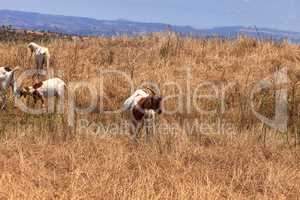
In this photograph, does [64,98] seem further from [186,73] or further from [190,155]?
[190,155]

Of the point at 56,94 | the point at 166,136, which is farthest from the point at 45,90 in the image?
→ the point at 166,136

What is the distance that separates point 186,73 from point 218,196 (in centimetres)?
848

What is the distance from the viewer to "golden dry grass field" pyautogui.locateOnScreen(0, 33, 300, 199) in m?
5.71

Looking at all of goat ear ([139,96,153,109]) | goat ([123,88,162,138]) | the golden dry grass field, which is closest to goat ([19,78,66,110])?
the golden dry grass field

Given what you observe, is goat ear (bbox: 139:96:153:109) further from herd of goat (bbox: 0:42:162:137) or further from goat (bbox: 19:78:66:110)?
goat (bbox: 19:78:66:110)

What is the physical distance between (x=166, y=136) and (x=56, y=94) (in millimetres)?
4553

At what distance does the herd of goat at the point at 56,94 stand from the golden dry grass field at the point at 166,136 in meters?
0.29

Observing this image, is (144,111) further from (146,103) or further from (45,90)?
(45,90)

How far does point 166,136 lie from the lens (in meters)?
8.03

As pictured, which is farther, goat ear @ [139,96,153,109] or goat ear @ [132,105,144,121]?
goat ear @ [132,105,144,121]

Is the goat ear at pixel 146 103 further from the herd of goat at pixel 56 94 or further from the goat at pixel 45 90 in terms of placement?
the goat at pixel 45 90

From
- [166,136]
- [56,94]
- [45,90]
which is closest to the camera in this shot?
[166,136]

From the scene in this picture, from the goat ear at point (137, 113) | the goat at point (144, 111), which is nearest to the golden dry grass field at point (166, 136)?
the goat at point (144, 111)

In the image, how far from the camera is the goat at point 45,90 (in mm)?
11867
